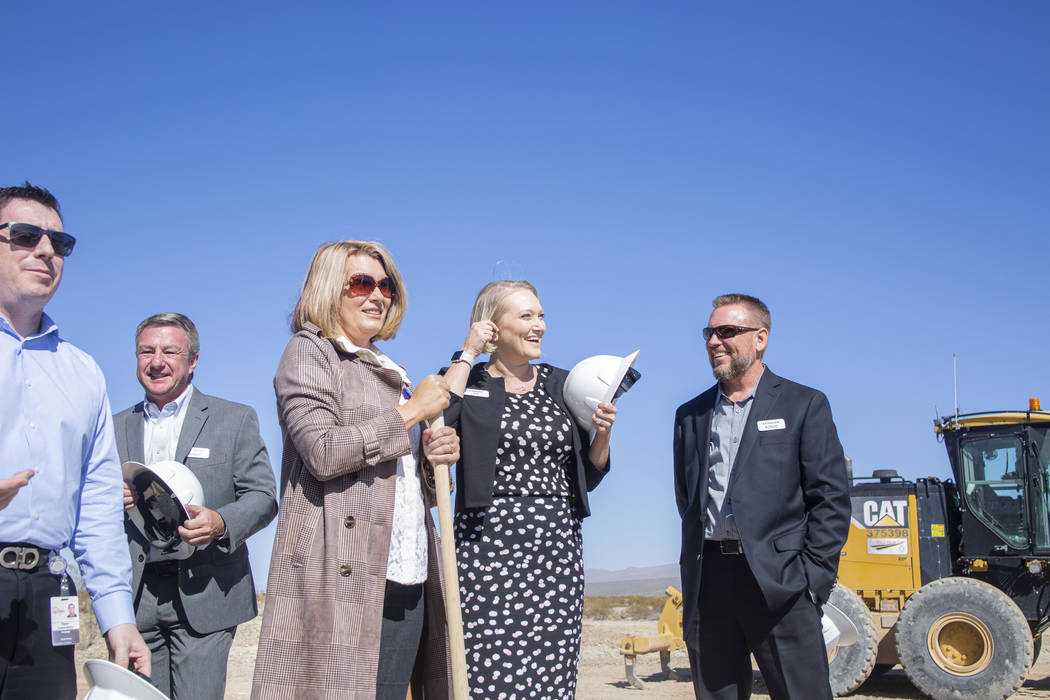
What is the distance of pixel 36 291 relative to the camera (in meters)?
2.72

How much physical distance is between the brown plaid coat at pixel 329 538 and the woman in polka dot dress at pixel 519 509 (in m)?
0.66

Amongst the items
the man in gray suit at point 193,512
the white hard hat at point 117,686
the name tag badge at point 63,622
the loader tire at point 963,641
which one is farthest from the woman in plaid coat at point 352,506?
the loader tire at point 963,641

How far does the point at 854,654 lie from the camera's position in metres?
10.8

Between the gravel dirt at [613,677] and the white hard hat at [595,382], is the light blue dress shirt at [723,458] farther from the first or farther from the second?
the gravel dirt at [613,677]

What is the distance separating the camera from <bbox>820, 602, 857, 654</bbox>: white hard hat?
4.84 metres

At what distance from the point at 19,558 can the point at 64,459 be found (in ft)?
0.99

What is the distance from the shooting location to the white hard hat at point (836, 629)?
4.84 metres

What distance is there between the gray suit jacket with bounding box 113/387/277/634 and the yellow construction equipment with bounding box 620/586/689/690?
842cm

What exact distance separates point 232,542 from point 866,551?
9485 mm

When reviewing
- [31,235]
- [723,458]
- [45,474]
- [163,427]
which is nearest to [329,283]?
[31,235]

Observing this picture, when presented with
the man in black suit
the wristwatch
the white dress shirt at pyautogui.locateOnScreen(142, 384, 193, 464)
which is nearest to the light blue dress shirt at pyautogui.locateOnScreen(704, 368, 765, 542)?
the man in black suit

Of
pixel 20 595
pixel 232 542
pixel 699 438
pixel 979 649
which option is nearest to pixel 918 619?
pixel 979 649

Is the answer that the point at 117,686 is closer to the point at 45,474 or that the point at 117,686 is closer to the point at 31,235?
the point at 45,474

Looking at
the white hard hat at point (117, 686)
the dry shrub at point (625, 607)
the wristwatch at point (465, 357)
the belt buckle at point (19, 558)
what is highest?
the wristwatch at point (465, 357)
